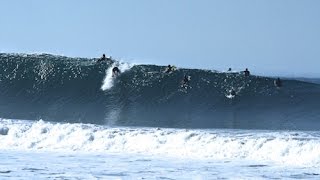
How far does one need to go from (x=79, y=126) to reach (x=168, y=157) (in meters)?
5.05

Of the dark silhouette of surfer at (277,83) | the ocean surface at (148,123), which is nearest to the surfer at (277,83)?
the dark silhouette of surfer at (277,83)

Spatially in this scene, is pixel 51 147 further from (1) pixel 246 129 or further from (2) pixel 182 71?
(2) pixel 182 71

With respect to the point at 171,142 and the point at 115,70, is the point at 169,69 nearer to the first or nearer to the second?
the point at 115,70

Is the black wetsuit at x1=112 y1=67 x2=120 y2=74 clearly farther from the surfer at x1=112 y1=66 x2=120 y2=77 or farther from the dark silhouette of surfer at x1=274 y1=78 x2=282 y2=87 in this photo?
the dark silhouette of surfer at x1=274 y1=78 x2=282 y2=87

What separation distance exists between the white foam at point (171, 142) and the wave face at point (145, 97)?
141 inches

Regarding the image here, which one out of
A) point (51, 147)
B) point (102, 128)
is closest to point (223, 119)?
point (102, 128)

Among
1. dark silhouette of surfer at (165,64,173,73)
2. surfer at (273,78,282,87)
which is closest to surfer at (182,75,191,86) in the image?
dark silhouette of surfer at (165,64,173,73)

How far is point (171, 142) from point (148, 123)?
5.73m

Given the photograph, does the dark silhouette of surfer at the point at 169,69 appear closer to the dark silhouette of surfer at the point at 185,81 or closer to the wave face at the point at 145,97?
the wave face at the point at 145,97

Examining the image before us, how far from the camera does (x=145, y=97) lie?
96.7ft

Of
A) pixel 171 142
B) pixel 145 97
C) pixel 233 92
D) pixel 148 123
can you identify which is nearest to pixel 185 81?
pixel 233 92

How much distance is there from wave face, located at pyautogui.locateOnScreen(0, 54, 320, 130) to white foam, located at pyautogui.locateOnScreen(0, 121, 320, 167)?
357cm

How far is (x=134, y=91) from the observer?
100ft

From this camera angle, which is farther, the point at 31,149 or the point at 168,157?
the point at 31,149
